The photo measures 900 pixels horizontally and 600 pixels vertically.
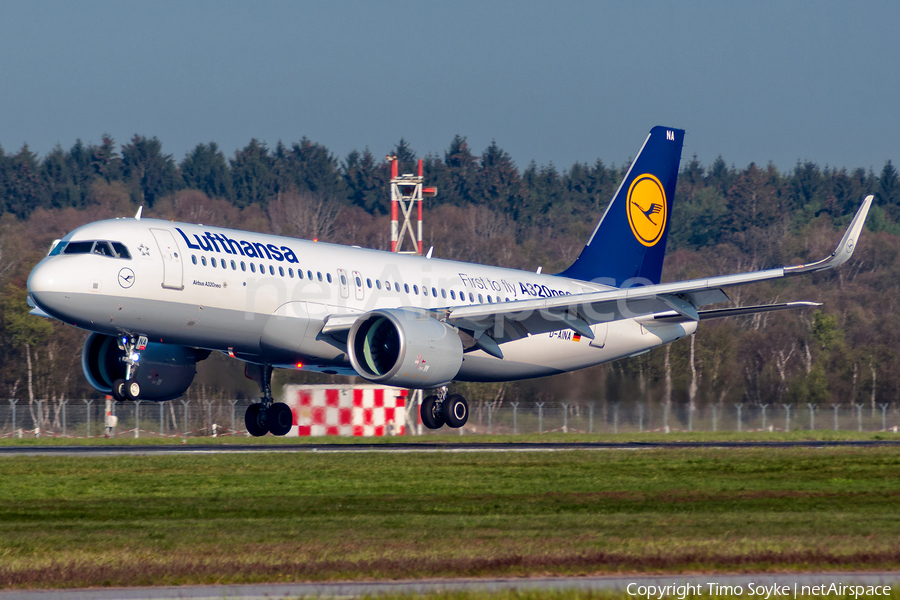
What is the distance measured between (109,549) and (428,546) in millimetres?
4403

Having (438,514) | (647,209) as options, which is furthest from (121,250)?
(647,209)

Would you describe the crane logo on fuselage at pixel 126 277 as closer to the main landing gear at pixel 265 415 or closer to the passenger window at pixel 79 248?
the passenger window at pixel 79 248

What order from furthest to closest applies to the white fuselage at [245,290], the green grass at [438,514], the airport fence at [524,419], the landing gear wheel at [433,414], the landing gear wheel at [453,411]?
1. the airport fence at [524,419]
2. the landing gear wheel at [433,414]
3. the landing gear wheel at [453,411]
4. the white fuselage at [245,290]
5. the green grass at [438,514]

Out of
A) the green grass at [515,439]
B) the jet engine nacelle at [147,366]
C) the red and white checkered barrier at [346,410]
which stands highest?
the jet engine nacelle at [147,366]

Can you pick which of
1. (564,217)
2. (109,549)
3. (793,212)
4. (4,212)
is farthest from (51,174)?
(109,549)

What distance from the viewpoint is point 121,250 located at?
1129 inches

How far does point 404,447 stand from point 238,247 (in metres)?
8.76

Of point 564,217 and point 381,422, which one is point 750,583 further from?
point 564,217

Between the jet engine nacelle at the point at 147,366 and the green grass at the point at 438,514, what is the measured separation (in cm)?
370

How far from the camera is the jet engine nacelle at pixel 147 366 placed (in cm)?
3400

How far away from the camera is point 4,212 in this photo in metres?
142

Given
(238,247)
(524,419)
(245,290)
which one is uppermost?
(238,247)

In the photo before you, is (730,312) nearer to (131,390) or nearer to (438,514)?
(131,390)

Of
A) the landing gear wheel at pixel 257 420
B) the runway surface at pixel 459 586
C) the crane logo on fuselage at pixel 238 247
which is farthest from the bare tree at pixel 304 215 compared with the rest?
the runway surface at pixel 459 586
